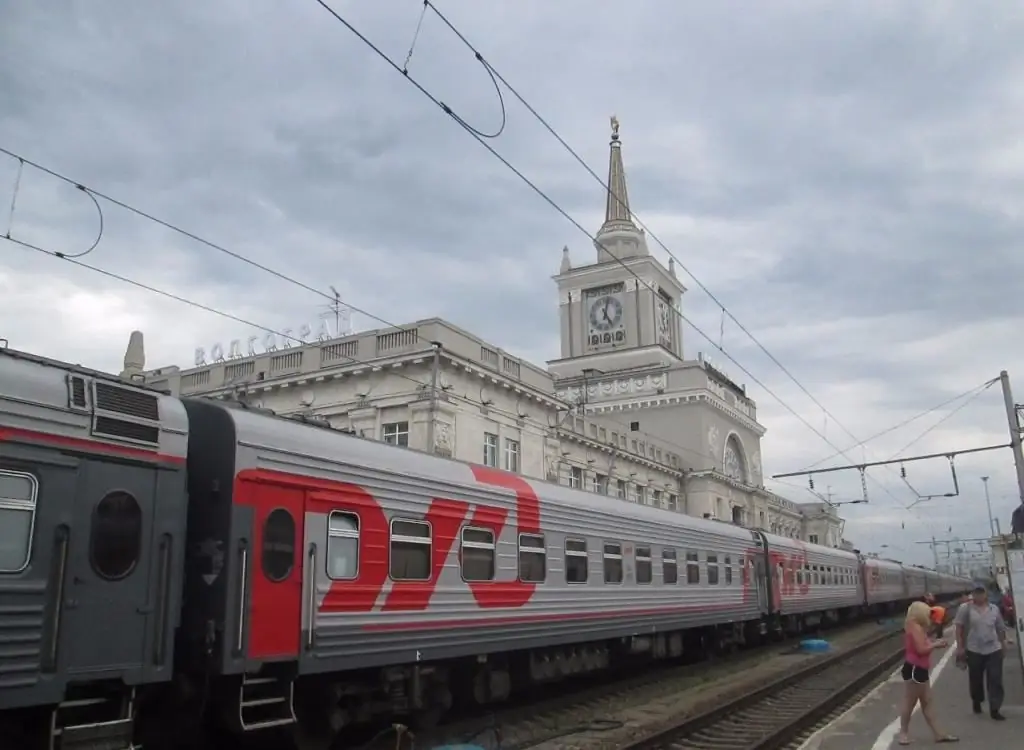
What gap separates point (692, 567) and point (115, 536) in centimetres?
1334

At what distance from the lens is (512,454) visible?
3547cm

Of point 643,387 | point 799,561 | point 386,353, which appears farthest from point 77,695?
point 643,387

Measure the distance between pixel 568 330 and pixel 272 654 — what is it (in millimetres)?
65369

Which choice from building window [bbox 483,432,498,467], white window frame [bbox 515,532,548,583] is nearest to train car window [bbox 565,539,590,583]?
white window frame [bbox 515,532,548,583]

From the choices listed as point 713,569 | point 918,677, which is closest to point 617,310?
point 713,569

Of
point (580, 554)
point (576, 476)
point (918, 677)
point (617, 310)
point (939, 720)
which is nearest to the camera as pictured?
point (918, 677)

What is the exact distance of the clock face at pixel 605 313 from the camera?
71000 mm

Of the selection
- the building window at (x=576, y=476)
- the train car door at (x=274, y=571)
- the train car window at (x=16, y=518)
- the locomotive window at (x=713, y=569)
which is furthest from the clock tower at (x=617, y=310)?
the train car window at (x=16, y=518)

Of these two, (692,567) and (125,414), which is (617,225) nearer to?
(692,567)

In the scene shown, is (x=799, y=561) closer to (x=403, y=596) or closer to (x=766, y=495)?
(x=403, y=596)

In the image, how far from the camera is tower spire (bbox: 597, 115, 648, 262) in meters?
75.1

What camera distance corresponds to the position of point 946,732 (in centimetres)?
1043

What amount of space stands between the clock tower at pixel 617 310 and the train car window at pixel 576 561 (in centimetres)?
5253

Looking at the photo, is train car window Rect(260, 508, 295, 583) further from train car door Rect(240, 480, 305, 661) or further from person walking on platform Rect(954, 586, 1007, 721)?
person walking on platform Rect(954, 586, 1007, 721)
